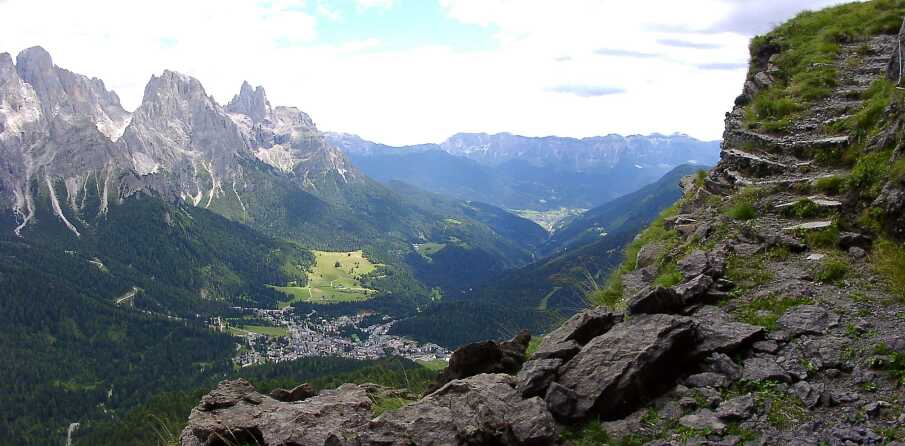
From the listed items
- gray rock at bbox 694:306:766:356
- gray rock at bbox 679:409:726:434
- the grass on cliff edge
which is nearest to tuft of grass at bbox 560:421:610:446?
gray rock at bbox 679:409:726:434

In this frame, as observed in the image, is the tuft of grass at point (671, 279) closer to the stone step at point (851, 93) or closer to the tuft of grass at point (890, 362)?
the tuft of grass at point (890, 362)

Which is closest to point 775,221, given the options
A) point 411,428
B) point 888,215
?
point 888,215

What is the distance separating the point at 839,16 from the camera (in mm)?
33875

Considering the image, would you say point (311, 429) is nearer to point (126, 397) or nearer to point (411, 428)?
point (411, 428)

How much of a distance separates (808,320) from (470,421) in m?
7.94

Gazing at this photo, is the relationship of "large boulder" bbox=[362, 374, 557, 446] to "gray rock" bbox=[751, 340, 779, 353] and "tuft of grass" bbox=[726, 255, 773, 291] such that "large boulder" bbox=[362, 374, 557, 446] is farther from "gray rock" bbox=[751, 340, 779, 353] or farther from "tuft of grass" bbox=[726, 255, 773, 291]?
"tuft of grass" bbox=[726, 255, 773, 291]

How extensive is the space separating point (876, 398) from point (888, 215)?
6.98 metres

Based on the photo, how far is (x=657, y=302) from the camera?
13.4m

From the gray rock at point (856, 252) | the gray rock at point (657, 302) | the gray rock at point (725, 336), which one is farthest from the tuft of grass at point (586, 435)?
the gray rock at point (856, 252)

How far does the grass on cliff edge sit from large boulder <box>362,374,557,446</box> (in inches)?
776

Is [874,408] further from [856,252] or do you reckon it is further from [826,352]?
[856,252]

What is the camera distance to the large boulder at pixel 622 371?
11133mm

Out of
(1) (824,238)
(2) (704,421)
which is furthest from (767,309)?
(2) (704,421)

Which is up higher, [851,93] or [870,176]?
[851,93]
